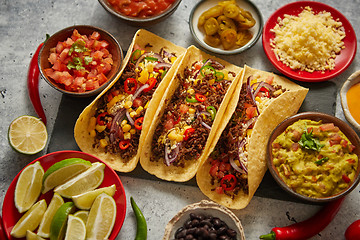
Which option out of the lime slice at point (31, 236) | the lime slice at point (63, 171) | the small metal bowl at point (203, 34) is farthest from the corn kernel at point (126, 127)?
the lime slice at point (31, 236)

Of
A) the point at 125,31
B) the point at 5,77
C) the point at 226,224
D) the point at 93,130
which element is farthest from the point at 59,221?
the point at 125,31

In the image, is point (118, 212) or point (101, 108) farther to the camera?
point (101, 108)

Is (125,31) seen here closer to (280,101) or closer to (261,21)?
(261,21)

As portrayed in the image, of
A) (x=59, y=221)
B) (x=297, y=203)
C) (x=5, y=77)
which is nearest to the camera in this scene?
(x=59, y=221)

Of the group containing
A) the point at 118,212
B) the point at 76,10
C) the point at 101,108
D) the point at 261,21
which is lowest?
the point at 118,212

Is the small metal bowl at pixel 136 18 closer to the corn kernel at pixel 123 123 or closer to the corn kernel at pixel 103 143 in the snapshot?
the corn kernel at pixel 123 123

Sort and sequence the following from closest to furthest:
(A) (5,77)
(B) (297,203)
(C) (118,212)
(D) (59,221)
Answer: (D) (59,221) < (C) (118,212) < (B) (297,203) < (A) (5,77)
